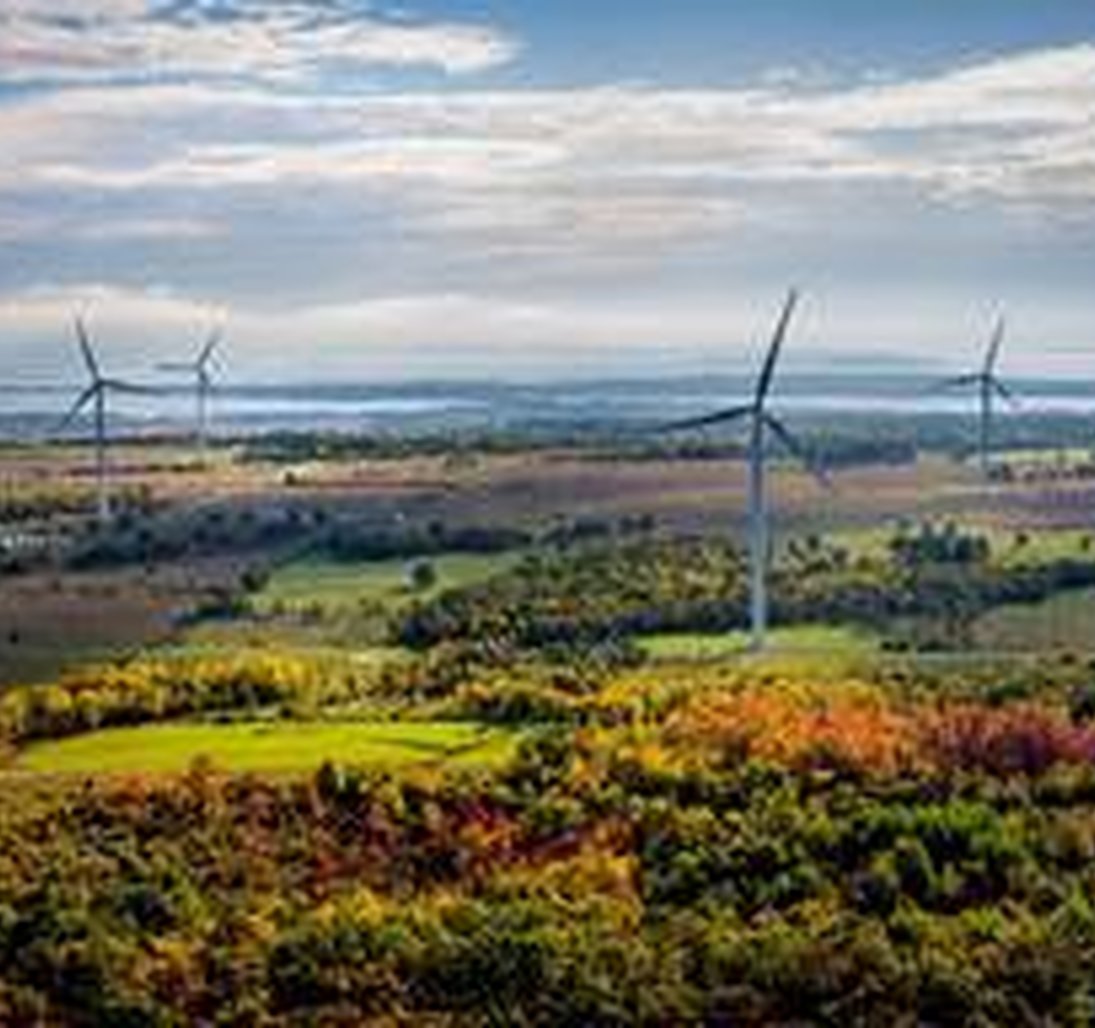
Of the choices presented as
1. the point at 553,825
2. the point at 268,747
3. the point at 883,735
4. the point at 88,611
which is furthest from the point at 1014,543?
the point at 553,825

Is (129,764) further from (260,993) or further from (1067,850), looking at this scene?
(1067,850)

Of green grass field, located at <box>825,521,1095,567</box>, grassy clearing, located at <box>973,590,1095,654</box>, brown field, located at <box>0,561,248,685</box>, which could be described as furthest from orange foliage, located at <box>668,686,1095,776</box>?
green grass field, located at <box>825,521,1095,567</box>

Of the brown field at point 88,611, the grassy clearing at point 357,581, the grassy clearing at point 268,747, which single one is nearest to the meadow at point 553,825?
the grassy clearing at point 268,747

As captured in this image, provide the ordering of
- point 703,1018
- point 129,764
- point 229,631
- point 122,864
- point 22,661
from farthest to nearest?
1. point 229,631
2. point 22,661
3. point 129,764
4. point 122,864
5. point 703,1018

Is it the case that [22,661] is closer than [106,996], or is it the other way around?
[106,996]

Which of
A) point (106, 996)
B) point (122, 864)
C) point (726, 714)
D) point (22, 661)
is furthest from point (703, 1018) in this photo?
point (22, 661)

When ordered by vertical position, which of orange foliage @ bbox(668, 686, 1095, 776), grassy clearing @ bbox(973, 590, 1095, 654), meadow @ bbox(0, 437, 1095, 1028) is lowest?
grassy clearing @ bbox(973, 590, 1095, 654)

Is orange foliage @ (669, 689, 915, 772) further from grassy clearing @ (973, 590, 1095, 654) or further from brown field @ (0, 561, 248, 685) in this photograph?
brown field @ (0, 561, 248, 685)
